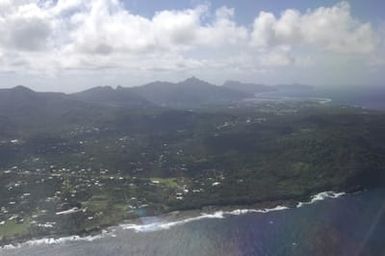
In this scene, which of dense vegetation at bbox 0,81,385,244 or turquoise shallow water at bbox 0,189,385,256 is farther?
dense vegetation at bbox 0,81,385,244

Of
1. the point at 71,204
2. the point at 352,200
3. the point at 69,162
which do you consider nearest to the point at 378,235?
the point at 352,200

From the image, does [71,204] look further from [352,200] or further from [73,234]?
[352,200]

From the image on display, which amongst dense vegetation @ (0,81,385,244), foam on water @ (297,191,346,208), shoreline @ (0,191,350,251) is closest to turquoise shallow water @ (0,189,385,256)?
shoreline @ (0,191,350,251)

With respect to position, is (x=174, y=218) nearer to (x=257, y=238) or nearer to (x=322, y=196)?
(x=257, y=238)

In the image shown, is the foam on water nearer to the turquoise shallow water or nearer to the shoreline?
the shoreline

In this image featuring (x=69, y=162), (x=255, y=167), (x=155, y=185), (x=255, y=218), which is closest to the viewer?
(x=255, y=218)
